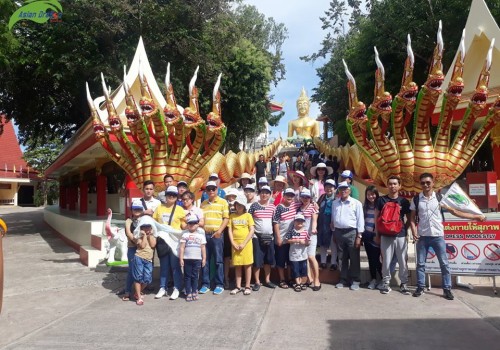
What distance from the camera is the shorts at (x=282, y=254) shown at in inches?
261

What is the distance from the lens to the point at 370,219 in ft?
21.9

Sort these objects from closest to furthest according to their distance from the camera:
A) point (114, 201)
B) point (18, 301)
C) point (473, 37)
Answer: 1. point (18, 301)
2. point (473, 37)
3. point (114, 201)

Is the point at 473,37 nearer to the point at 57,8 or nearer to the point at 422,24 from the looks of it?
the point at 422,24

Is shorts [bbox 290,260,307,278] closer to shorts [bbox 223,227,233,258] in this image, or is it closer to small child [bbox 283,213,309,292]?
small child [bbox 283,213,309,292]

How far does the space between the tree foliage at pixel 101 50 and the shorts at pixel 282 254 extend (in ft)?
34.9

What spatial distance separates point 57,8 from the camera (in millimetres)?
16078

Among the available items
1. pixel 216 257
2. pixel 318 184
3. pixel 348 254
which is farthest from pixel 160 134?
pixel 348 254

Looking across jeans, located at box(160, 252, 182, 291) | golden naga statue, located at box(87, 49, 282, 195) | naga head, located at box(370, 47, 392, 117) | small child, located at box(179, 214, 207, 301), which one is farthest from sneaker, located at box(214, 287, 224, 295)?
naga head, located at box(370, 47, 392, 117)

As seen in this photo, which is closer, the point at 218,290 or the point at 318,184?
the point at 218,290

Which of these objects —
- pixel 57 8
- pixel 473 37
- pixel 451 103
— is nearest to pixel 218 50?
pixel 57 8

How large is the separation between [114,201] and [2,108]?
7751mm

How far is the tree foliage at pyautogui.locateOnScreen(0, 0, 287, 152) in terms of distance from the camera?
635 inches

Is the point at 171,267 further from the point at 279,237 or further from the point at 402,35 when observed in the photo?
the point at 402,35

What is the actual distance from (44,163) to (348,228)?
36276 millimetres
